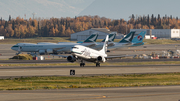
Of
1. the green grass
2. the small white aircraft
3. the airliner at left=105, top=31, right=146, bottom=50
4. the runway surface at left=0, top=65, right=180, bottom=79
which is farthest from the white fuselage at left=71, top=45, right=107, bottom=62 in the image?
the airliner at left=105, top=31, right=146, bottom=50

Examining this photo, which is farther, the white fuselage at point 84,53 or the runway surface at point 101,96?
the white fuselage at point 84,53

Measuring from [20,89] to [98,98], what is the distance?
359 inches

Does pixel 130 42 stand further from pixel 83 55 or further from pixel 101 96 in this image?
pixel 101 96

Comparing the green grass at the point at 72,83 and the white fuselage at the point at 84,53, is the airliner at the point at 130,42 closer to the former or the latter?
the white fuselage at the point at 84,53

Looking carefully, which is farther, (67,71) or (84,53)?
(84,53)

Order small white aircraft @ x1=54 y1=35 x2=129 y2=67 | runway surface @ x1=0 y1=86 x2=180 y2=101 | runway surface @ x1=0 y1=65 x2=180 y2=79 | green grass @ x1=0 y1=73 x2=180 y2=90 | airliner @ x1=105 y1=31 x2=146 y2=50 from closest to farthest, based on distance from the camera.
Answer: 1. runway surface @ x1=0 y1=86 x2=180 y2=101
2. green grass @ x1=0 y1=73 x2=180 y2=90
3. runway surface @ x1=0 y1=65 x2=180 y2=79
4. small white aircraft @ x1=54 y1=35 x2=129 y2=67
5. airliner @ x1=105 y1=31 x2=146 y2=50

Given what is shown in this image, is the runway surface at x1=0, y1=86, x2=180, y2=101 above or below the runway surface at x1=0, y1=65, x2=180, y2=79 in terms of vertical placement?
below

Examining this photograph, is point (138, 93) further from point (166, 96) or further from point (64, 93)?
point (64, 93)

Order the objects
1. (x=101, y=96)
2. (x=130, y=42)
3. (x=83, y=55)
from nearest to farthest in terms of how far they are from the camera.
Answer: (x=101, y=96), (x=83, y=55), (x=130, y=42)

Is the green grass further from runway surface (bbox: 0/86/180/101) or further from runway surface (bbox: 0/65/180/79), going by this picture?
runway surface (bbox: 0/65/180/79)

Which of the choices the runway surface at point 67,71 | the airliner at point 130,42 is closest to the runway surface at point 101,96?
the runway surface at point 67,71

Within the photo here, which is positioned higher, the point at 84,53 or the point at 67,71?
the point at 84,53

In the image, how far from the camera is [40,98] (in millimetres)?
21844

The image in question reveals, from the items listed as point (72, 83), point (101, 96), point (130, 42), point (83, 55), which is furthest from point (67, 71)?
point (130, 42)
